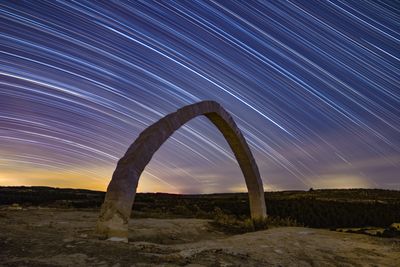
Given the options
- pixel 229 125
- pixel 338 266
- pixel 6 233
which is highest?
pixel 229 125

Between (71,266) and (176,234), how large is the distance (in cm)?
644

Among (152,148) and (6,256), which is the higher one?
(152,148)

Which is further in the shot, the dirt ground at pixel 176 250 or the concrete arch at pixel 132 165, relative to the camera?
the concrete arch at pixel 132 165

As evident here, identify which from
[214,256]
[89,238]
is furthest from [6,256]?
[214,256]

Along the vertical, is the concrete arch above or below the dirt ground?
above

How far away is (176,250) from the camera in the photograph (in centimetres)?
771

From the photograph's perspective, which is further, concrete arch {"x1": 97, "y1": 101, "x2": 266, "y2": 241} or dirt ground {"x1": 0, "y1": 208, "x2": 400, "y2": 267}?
concrete arch {"x1": 97, "y1": 101, "x2": 266, "y2": 241}

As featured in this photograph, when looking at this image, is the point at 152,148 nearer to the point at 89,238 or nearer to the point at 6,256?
the point at 89,238

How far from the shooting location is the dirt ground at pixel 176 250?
→ 20.6 feet

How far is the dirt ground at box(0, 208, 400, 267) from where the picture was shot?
629 centimetres

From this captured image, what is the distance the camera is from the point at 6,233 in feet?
24.5

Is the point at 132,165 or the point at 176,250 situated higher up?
the point at 132,165

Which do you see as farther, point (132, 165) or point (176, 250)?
point (132, 165)

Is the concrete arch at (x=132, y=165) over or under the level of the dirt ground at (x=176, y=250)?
over
